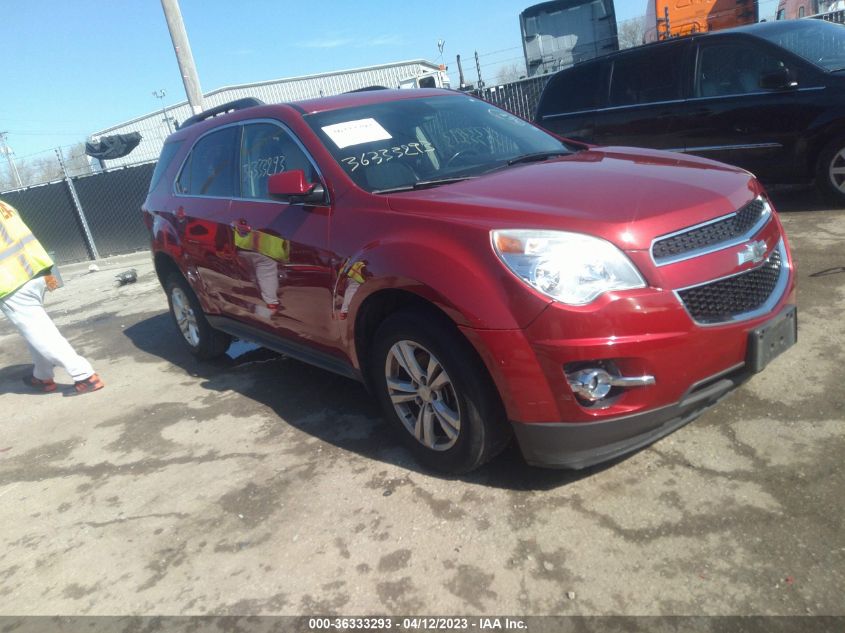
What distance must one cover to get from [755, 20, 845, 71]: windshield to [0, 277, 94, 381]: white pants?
696 cm

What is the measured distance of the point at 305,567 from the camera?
2.59 m

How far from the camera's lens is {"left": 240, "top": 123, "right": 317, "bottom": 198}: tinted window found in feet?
11.7

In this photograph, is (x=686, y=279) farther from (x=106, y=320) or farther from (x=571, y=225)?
(x=106, y=320)

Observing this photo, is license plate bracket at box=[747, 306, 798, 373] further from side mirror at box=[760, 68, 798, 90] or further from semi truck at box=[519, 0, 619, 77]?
semi truck at box=[519, 0, 619, 77]

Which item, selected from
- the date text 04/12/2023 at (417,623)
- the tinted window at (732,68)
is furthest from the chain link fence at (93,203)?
the date text 04/12/2023 at (417,623)

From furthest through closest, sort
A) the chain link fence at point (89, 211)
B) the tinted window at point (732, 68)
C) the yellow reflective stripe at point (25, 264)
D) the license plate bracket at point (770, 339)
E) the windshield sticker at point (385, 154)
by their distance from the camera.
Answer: the chain link fence at point (89, 211), the tinted window at point (732, 68), the yellow reflective stripe at point (25, 264), the windshield sticker at point (385, 154), the license plate bracket at point (770, 339)

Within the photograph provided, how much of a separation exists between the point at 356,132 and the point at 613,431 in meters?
2.09

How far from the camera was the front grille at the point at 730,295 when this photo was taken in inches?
94.1

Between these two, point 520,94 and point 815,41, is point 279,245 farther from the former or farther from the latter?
point 520,94

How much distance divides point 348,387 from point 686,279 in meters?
2.54

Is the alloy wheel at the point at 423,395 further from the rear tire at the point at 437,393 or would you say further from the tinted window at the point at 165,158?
the tinted window at the point at 165,158

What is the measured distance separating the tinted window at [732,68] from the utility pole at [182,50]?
6.84 meters

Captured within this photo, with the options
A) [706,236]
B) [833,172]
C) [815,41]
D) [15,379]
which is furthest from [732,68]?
[15,379]

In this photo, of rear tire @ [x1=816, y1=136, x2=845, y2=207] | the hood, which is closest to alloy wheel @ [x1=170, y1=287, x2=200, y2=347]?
the hood
